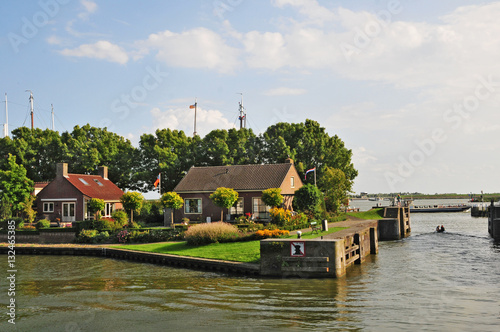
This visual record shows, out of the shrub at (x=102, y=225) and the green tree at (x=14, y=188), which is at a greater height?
the green tree at (x=14, y=188)

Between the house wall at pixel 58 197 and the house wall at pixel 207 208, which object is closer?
the house wall at pixel 207 208

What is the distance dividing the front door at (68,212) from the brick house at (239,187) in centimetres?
1169

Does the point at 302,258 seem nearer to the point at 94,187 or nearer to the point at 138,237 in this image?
the point at 138,237

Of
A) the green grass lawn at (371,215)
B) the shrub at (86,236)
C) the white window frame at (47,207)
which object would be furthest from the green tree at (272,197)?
the white window frame at (47,207)

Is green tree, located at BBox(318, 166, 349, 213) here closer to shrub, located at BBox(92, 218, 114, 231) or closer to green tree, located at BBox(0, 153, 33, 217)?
shrub, located at BBox(92, 218, 114, 231)

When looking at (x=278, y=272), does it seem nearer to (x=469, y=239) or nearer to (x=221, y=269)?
(x=221, y=269)

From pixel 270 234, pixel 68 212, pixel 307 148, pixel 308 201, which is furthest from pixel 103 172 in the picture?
pixel 270 234

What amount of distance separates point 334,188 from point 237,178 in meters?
14.6

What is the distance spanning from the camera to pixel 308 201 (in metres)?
41.7

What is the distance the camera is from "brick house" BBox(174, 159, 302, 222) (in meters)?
43.7

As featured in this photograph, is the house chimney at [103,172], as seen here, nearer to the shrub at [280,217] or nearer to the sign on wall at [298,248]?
the shrub at [280,217]

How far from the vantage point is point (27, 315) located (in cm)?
1686

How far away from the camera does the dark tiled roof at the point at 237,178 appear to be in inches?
1747

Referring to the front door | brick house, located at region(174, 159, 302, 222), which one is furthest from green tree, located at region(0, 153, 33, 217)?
brick house, located at region(174, 159, 302, 222)
